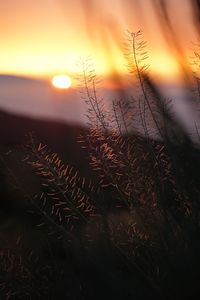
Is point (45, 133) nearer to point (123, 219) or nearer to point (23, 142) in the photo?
point (23, 142)

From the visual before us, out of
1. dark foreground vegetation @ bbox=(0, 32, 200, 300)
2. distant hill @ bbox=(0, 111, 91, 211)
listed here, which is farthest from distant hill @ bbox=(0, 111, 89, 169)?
dark foreground vegetation @ bbox=(0, 32, 200, 300)

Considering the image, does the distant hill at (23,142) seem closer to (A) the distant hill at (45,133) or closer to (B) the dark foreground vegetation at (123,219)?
(A) the distant hill at (45,133)

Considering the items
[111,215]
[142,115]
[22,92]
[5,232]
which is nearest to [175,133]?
[142,115]

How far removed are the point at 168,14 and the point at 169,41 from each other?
11 cm

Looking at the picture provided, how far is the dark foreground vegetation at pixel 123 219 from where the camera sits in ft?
7.71

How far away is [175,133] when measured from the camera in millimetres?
2590

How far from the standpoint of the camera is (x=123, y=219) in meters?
2.64

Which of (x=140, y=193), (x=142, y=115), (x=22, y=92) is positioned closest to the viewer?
(x=140, y=193)

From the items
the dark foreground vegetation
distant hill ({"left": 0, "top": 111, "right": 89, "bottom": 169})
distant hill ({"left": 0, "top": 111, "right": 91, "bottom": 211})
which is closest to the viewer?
the dark foreground vegetation

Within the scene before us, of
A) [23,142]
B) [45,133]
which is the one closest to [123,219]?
[23,142]

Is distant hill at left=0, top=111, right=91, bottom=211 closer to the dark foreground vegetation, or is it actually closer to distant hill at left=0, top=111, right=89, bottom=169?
distant hill at left=0, top=111, right=89, bottom=169

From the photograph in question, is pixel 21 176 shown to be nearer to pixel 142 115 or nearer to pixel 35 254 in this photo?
pixel 35 254

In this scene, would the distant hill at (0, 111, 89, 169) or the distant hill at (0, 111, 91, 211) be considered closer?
the distant hill at (0, 111, 91, 211)

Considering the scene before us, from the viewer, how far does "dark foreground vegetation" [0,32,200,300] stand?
7.71 ft
